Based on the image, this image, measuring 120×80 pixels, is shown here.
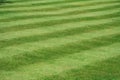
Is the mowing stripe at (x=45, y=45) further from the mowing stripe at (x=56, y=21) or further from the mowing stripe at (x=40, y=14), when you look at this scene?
the mowing stripe at (x=40, y=14)

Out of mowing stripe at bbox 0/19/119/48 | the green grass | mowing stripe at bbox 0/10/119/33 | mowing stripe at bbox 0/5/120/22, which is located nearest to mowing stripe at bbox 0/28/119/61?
the green grass

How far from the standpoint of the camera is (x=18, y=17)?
59.1 feet

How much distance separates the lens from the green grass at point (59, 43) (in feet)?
32.1

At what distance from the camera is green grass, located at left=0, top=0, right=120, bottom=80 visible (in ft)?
32.1

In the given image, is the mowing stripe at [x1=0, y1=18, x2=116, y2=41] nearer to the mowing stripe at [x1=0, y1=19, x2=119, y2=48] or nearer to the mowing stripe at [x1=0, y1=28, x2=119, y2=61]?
the mowing stripe at [x1=0, y1=19, x2=119, y2=48]

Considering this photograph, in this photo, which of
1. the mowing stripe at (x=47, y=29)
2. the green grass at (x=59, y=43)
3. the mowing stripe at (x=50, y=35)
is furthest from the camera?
the mowing stripe at (x=47, y=29)

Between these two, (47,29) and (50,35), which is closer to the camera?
(50,35)

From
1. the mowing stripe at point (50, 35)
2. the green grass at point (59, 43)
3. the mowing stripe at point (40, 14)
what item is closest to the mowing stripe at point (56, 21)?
the green grass at point (59, 43)

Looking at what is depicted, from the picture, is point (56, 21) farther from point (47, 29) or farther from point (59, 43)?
point (59, 43)

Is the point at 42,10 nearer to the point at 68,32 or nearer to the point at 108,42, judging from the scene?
the point at 68,32

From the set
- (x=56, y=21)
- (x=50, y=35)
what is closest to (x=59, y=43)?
(x=50, y=35)

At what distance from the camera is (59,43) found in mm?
12867

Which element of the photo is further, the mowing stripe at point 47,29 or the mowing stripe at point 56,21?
the mowing stripe at point 56,21

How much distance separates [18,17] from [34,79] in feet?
30.8
